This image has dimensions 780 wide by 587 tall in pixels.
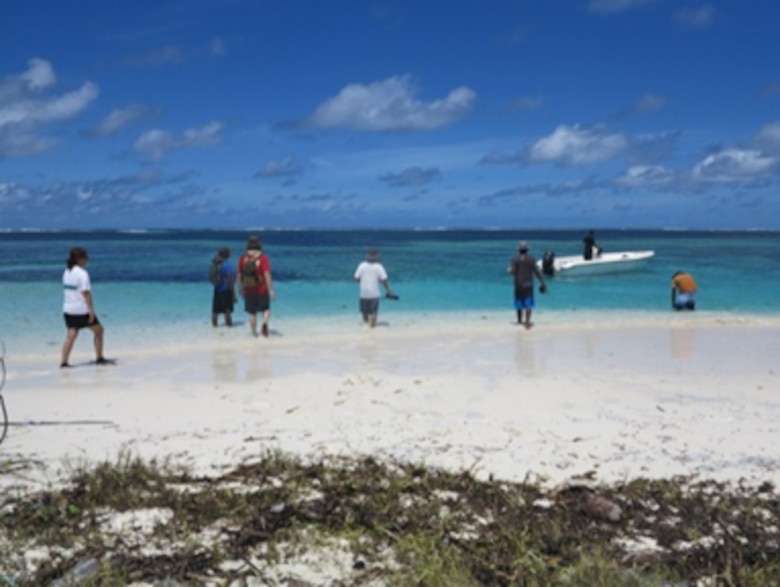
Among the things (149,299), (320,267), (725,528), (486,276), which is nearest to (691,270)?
(486,276)

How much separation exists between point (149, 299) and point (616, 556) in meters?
20.8

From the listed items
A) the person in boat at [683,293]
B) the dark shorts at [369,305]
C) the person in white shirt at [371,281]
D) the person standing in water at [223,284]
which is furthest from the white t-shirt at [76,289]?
the person in boat at [683,293]

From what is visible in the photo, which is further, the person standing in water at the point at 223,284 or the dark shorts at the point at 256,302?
the person standing in water at the point at 223,284

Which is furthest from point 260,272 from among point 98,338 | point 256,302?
point 98,338

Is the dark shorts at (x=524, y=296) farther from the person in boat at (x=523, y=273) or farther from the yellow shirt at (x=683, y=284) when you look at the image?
the yellow shirt at (x=683, y=284)

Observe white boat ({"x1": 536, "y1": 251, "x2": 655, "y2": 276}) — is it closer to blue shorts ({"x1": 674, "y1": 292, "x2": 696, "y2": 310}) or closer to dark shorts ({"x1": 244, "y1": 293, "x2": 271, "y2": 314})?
blue shorts ({"x1": 674, "y1": 292, "x2": 696, "y2": 310})

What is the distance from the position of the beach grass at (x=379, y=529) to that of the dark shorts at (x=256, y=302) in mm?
7990

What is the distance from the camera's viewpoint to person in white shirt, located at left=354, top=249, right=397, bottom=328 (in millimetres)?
14125

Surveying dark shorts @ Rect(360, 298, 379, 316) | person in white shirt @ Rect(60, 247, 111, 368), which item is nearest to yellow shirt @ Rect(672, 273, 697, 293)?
dark shorts @ Rect(360, 298, 379, 316)

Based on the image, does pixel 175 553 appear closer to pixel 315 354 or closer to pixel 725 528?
pixel 725 528

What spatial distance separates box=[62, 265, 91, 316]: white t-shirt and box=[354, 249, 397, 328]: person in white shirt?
543cm

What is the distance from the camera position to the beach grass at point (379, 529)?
3746 millimetres

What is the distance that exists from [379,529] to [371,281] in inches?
401

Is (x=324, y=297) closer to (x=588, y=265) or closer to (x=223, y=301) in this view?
(x=223, y=301)
